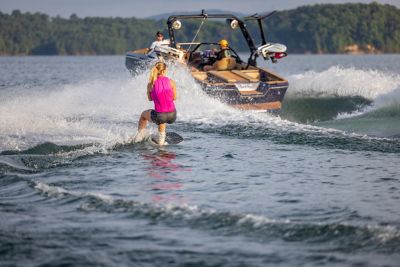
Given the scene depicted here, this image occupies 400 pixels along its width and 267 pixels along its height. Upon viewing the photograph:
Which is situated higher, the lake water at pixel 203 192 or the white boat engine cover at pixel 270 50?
the white boat engine cover at pixel 270 50

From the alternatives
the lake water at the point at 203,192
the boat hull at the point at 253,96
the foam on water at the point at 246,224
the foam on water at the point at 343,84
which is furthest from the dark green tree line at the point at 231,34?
the foam on water at the point at 246,224

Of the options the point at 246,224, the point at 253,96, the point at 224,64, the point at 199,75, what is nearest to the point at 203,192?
the point at 246,224

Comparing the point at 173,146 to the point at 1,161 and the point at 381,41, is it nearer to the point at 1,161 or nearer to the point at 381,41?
the point at 1,161

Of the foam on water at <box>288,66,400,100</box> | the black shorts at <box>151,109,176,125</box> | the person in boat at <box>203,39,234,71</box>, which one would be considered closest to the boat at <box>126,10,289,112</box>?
the person in boat at <box>203,39,234,71</box>

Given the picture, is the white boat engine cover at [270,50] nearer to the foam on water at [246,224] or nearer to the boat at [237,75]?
the boat at [237,75]

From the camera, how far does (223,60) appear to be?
65.7ft

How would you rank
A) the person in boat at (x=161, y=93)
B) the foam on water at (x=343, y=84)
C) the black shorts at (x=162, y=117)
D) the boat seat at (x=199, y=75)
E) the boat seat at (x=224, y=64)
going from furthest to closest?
the foam on water at (x=343, y=84), the boat seat at (x=224, y=64), the boat seat at (x=199, y=75), the black shorts at (x=162, y=117), the person in boat at (x=161, y=93)

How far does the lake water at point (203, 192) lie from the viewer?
6602 millimetres

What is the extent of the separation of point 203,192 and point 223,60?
11.3 meters

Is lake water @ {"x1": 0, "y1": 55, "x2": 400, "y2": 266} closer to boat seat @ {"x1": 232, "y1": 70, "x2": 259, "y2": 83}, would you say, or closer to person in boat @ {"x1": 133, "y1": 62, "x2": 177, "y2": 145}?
person in boat @ {"x1": 133, "y1": 62, "x2": 177, "y2": 145}

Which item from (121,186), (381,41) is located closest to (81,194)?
(121,186)

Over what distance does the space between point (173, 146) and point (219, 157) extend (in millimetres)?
1388

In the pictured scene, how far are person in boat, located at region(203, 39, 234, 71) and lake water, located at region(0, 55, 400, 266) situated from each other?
103 inches

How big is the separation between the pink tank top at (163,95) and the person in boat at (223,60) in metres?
7.52
